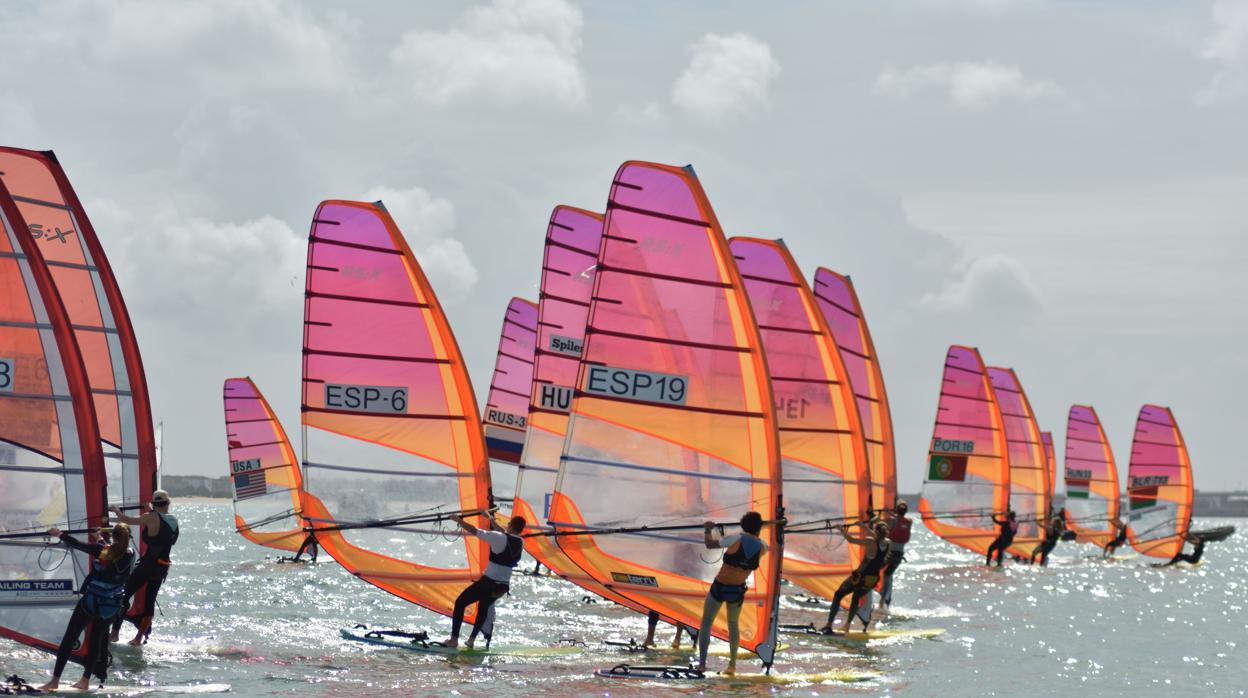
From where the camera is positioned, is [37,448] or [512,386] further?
[512,386]

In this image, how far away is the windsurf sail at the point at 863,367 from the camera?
20.5 m

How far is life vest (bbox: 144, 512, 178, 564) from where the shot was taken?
13.0m

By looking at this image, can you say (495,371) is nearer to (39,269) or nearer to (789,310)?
(789,310)

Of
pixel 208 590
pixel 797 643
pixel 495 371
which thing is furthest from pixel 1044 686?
pixel 208 590

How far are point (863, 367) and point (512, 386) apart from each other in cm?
453

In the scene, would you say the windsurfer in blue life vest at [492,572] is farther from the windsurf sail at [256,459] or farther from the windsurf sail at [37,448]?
the windsurf sail at [256,459]

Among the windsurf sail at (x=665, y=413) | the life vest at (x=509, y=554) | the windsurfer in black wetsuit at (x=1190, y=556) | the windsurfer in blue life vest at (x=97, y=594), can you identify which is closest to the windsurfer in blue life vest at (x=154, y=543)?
the windsurfer in blue life vest at (x=97, y=594)

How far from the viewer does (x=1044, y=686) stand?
13930 mm

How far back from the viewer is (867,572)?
654 inches

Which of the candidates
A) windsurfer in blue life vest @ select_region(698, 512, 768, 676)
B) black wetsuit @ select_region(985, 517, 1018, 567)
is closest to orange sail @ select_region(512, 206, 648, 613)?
windsurfer in blue life vest @ select_region(698, 512, 768, 676)

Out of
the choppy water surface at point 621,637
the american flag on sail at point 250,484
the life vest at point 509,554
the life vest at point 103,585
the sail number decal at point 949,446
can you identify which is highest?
the sail number decal at point 949,446

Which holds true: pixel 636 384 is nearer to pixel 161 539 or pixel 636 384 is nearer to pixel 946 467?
pixel 161 539

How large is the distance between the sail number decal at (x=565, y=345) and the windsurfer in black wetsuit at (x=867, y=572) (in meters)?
3.99

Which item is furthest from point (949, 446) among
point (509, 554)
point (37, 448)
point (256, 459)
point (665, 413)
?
point (37, 448)
